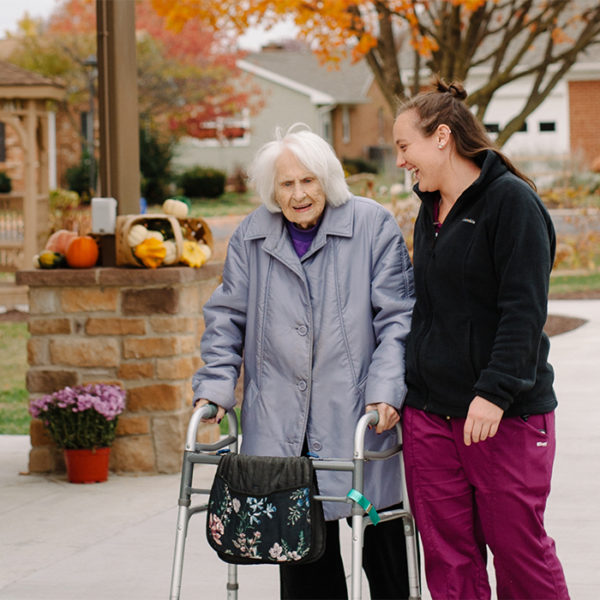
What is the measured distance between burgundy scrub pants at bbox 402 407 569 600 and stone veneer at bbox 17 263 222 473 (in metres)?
3.15

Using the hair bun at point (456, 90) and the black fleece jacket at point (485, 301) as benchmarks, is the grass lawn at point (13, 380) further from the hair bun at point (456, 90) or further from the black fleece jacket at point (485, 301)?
the hair bun at point (456, 90)

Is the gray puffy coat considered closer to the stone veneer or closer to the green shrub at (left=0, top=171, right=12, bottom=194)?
the stone veneer

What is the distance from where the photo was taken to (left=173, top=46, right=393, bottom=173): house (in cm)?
4359

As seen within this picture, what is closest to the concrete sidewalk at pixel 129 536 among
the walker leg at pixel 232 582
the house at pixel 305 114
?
the walker leg at pixel 232 582

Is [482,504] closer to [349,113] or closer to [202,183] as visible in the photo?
[202,183]

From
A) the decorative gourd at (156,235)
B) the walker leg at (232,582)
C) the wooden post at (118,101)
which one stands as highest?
the wooden post at (118,101)

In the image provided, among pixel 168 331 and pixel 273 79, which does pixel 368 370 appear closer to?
pixel 168 331

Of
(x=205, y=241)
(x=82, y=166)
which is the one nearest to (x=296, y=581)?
(x=205, y=241)

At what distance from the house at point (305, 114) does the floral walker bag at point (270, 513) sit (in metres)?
38.6

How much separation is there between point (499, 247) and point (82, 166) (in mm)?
33094

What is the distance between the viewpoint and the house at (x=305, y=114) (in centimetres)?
4359

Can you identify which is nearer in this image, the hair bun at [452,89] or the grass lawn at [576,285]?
the hair bun at [452,89]

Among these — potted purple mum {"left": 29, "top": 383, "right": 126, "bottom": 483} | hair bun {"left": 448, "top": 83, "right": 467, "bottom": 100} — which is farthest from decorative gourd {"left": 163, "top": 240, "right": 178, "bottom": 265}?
hair bun {"left": 448, "top": 83, "right": 467, "bottom": 100}

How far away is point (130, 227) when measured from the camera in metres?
6.46
